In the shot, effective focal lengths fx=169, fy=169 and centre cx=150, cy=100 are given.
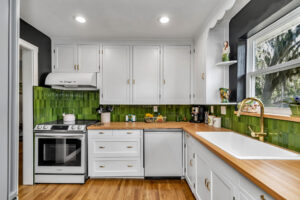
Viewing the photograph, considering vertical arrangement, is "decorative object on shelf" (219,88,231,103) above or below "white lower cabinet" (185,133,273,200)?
above

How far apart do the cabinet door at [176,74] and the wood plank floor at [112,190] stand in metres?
1.33

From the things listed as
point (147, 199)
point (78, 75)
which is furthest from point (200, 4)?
point (147, 199)

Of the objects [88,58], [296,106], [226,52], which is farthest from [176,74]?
[296,106]

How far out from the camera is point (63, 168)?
252 cm

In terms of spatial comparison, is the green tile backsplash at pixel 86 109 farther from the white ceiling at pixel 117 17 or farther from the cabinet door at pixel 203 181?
the white ceiling at pixel 117 17

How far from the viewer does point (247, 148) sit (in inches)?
65.4

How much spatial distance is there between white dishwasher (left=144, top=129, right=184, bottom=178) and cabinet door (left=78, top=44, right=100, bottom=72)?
1457 millimetres

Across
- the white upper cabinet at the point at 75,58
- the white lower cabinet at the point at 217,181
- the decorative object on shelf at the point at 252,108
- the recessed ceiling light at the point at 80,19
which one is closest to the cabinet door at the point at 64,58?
the white upper cabinet at the point at 75,58

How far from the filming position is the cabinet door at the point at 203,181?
5.08ft

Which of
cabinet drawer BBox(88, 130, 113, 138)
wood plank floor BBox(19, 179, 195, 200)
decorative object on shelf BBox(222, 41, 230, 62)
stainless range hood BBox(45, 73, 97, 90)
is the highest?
decorative object on shelf BBox(222, 41, 230, 62)

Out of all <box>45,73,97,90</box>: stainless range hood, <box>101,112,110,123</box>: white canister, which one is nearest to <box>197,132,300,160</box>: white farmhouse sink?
<box>101,112,110,123</box>: white canister

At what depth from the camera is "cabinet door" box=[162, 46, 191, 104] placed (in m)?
2.97

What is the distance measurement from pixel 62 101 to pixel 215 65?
2.74m

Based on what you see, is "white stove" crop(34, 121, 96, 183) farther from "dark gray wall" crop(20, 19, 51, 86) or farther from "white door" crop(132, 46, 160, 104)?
"white door" crop(132, 46, 160, 104)
